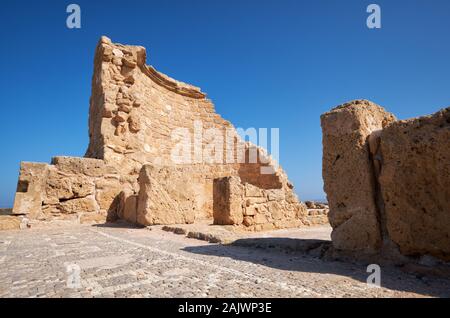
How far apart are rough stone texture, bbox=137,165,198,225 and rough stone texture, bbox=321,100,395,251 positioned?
3.65 meters

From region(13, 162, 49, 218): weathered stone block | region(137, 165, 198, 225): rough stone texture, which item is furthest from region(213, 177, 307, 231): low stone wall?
region(13, 162, 49, 218): weathered stone block

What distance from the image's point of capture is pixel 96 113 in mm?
9398

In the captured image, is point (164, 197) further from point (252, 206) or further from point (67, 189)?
point (67, 189)

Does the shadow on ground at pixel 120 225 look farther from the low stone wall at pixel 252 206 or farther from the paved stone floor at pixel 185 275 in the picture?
the paved stone floor at pixel 185 275

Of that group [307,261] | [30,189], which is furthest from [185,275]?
[30,189]

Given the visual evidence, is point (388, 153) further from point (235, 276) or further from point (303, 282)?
point (235, 276)

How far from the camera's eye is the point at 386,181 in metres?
2.89

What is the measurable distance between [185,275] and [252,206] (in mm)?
→ 4732

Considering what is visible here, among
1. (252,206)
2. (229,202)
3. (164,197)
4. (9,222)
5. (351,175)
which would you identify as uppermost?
(351,175)

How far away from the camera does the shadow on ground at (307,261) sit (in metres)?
2.25

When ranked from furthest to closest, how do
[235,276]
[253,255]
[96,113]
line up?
1. [96,113]
2. [253,255]
3. [235,276]

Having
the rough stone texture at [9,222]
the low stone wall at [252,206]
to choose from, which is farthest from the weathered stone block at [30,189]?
the low stone wall at [252,206]
